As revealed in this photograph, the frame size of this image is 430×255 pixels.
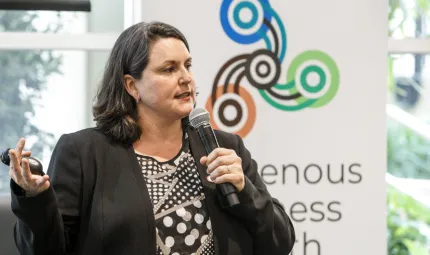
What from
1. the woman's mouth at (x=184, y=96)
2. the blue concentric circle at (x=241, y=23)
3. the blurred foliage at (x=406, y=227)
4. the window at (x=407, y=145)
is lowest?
the blurred foliage at (x=406, y=227)

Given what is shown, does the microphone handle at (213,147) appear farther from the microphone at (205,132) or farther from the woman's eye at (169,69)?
the woman's eye at (169,69)

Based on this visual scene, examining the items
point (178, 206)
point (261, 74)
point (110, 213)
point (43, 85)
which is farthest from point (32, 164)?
point (43, 85)

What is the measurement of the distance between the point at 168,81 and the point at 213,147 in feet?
0.81

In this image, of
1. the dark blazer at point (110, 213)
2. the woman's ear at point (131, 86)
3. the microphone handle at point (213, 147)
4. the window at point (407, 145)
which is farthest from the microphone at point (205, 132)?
the window at point (407, 145)

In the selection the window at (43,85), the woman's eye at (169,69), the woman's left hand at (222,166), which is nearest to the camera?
the woman's left hand at (222,166)

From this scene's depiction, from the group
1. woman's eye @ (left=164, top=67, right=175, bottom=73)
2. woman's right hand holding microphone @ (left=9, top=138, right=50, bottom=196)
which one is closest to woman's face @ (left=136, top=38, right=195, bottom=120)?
woman's eye @ (left=164, top=67, right=175, bottom=73)

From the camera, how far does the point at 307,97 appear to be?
328 centimetres

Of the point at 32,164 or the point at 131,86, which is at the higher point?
the point at 131,86

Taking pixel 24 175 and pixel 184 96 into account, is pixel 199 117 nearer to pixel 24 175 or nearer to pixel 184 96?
pixel 184 96

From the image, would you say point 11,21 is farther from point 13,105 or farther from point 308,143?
point 308,143

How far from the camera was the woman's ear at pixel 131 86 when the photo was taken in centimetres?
214

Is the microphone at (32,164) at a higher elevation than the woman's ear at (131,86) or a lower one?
lower

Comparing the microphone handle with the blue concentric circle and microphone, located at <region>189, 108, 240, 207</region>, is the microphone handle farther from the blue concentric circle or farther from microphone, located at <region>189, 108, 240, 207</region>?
the blue concentric circle

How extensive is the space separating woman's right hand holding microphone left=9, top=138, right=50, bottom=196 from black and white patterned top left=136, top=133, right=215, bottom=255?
1.08 ft
